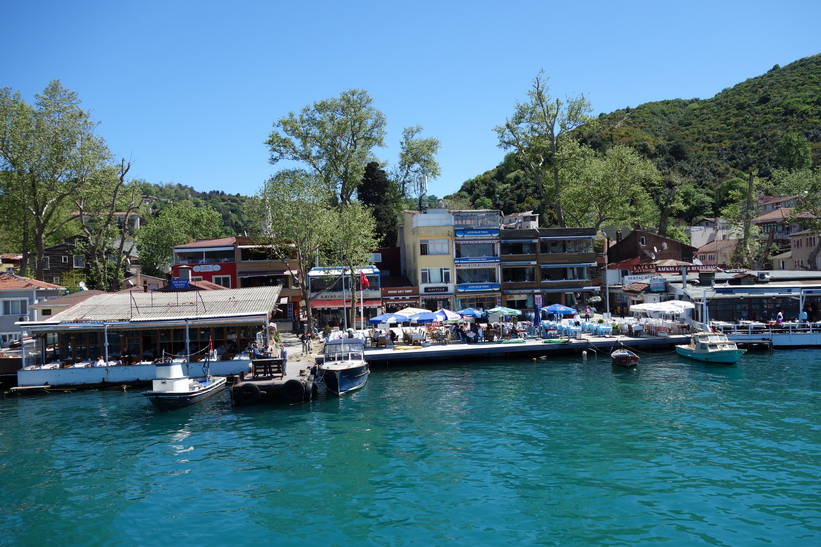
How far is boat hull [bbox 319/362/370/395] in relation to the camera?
30.2 meters

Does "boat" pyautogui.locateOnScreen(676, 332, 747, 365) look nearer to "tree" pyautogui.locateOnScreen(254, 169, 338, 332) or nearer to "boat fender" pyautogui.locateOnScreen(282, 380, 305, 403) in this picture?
"boat fender" pyautogui.locateOnScreen(282, 380, 305, 403)

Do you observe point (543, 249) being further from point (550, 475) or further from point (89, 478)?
point (89, 478)

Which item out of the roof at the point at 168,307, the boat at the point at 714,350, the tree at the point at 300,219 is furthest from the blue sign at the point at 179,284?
the boat at the point at 714,350

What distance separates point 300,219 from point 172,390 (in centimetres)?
1938

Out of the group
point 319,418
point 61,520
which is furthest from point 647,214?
point 61,520

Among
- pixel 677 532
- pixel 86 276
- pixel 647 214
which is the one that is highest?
pixel 647 214

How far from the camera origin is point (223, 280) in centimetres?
5591

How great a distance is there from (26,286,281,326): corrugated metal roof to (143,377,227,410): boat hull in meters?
6.29

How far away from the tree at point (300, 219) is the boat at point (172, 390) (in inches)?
566

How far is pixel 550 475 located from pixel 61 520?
14083mm

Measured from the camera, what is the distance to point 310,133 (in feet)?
200

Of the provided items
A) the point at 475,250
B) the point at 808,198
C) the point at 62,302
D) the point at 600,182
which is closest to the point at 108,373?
the point at 62,302

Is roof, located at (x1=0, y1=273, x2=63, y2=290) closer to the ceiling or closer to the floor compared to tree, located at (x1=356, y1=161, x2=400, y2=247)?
closer to the floor

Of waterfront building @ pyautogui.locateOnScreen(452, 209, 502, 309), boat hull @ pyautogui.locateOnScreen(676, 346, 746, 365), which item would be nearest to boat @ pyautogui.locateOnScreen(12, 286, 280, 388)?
waterfront building @ pyautogui.locateOnScreen(452, 209, 502, 309)
